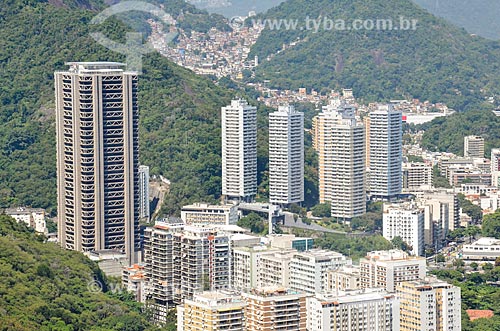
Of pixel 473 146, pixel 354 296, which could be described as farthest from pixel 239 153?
pixel 354 296

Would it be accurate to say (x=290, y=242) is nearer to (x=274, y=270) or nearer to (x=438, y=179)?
(x=274, y=270)

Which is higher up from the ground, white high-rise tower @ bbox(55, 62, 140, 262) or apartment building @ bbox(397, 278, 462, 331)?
white high-rise tower @ bbox(55, 62, 140, 262)

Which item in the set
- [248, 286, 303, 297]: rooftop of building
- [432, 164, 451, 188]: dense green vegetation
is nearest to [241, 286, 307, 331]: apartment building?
[248, 286, 303, 297]: rooftop of building

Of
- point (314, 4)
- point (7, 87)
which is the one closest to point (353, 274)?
point (7, 87)

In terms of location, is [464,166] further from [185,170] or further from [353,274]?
A: [353,274]

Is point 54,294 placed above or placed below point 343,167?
below
